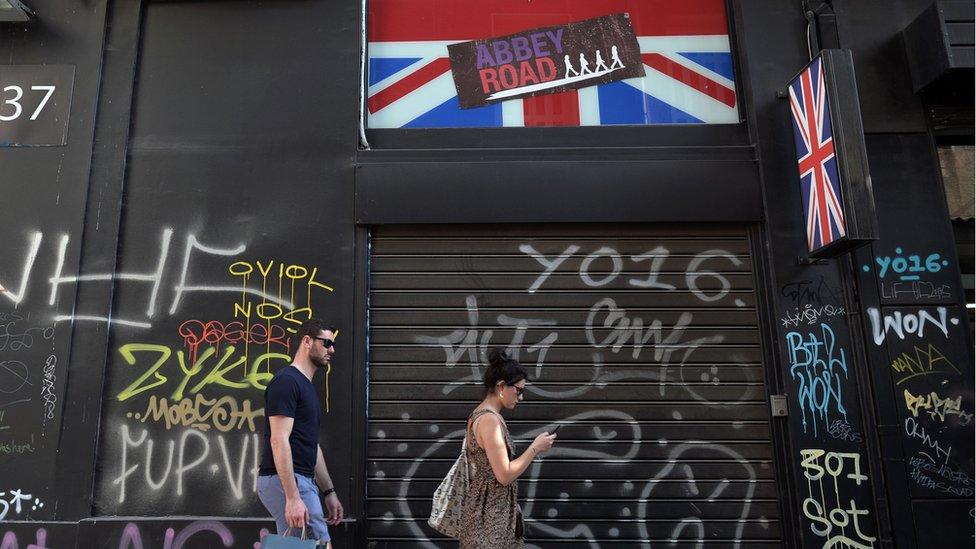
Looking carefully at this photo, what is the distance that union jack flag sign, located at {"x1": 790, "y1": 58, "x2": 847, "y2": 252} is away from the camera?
5.23 meters

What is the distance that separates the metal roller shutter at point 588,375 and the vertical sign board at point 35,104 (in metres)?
2.88

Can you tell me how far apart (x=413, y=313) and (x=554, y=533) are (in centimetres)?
200

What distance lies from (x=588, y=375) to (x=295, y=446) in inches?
96.1

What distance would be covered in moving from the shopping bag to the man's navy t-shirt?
2.79 feet

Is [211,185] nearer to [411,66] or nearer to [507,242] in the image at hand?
[411,66]

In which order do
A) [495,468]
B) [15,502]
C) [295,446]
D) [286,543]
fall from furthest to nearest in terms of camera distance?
[15,502]
[295,446]
[495,468]
[286,543]

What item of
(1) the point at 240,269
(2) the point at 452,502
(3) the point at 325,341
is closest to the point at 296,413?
(3) the point at 325,341

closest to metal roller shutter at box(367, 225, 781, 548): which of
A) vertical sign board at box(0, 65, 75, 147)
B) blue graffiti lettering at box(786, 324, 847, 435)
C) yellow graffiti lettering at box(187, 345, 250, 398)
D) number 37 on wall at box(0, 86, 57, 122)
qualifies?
blue graffiti lettering at box(786, 324, 847, 435)

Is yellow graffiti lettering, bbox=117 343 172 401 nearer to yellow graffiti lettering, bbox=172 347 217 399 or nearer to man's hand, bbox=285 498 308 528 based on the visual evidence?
yellow graffiti lettering, bbox=172 347 217 399

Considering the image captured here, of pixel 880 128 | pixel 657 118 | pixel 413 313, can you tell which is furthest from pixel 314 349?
pixel 880 128

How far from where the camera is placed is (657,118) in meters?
6.30

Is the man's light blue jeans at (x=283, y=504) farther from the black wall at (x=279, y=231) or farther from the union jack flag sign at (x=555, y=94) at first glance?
the union jack flag sign at (x=555, y=94)

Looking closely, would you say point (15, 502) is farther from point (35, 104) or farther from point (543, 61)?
point (543, 61)

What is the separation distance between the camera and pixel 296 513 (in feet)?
12.9
